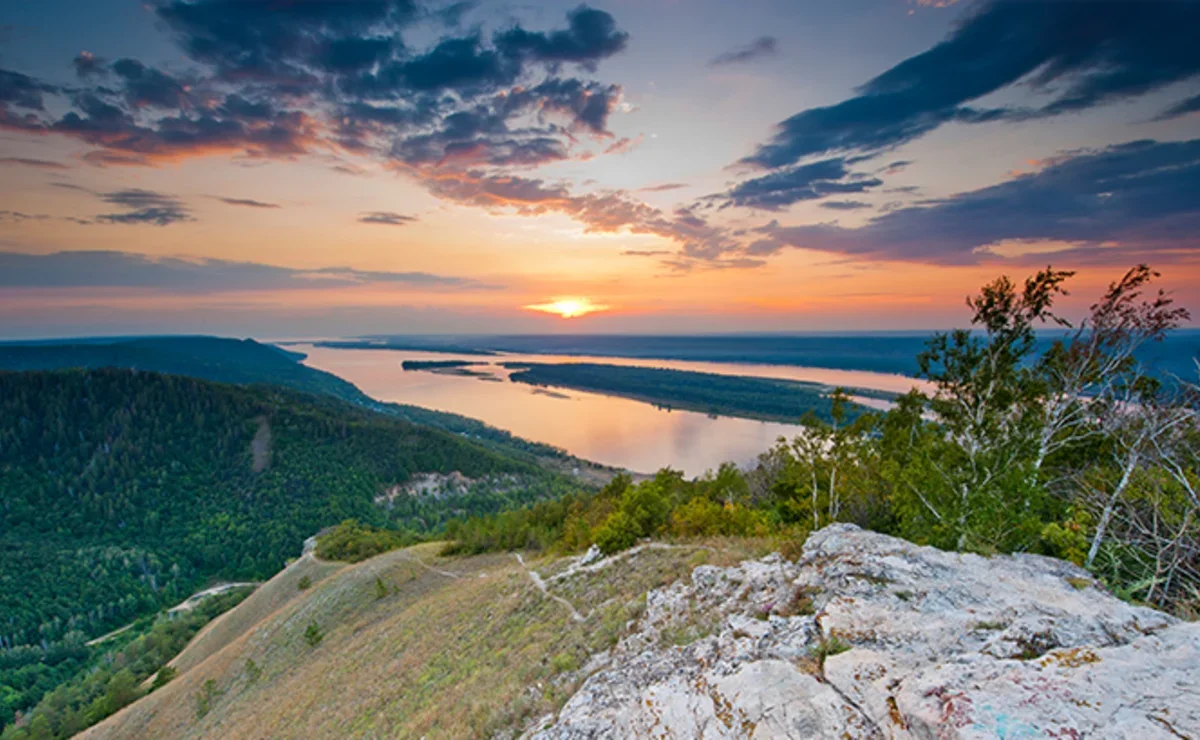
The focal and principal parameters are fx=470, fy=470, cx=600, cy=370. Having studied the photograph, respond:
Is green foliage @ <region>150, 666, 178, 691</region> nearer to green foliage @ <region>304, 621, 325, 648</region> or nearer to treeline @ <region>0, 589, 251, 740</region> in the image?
treeline @ <region>0, 589, 251, 740</region>

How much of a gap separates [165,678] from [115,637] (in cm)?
5547

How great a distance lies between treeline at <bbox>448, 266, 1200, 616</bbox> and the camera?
10.8 meters

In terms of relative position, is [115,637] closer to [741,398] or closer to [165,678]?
[165,678]

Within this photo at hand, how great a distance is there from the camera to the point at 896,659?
6.78 m

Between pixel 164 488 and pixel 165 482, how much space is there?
1960mm

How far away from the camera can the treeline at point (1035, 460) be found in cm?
1075

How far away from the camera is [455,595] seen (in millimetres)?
29156

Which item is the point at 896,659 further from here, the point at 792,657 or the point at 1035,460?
the point at 1035,460

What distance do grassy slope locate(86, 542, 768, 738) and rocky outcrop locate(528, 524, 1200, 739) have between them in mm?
2719

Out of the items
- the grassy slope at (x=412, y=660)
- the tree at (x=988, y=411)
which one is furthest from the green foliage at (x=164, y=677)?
the tree at (x=988, y=411)

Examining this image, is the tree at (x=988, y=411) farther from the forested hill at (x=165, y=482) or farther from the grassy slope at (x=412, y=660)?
the forested hill at (x=165, y=482)

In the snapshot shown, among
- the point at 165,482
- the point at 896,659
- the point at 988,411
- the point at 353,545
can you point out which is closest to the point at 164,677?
the point at 353,545

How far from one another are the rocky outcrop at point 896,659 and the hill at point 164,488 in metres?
104

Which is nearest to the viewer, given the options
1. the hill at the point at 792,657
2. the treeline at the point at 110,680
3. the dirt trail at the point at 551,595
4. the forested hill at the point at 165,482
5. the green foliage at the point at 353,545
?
the hill at the point at 792,657
